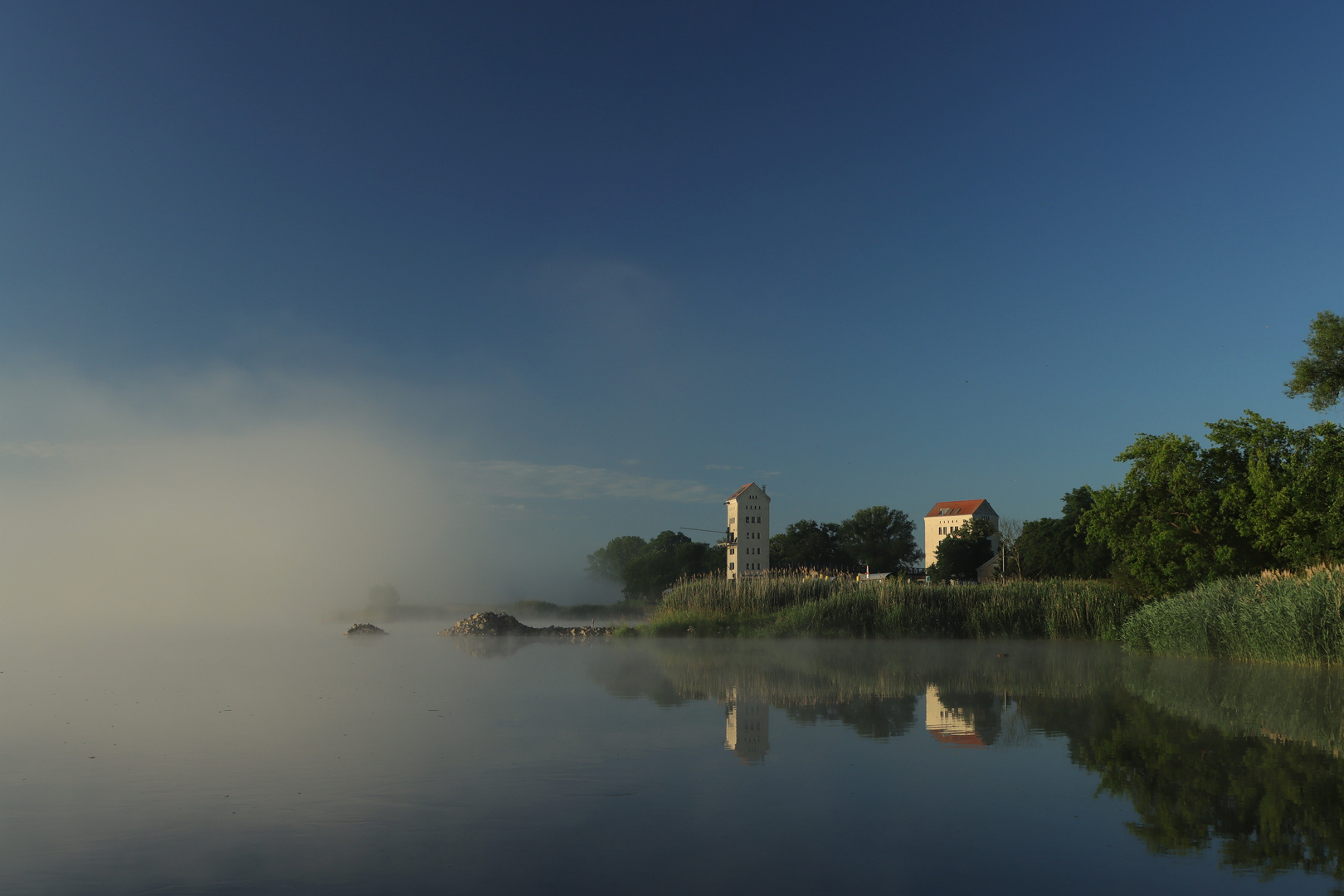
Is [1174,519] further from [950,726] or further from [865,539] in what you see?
[865,539]

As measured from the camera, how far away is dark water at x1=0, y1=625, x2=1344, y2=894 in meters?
4.36

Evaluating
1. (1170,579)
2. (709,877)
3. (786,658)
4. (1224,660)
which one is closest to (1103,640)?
(1170,579)

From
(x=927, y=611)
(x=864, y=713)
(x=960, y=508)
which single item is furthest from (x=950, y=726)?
(x=960, y=508)

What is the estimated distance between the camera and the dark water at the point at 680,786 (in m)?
4.36

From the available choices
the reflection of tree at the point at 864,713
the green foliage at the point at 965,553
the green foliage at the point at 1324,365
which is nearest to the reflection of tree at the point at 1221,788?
the reflection of tree at the point at 864,713

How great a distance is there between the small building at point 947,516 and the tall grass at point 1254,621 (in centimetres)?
9289

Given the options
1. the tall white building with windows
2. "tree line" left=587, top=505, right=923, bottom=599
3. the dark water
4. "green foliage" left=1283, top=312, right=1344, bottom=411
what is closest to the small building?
"tree line" left=587, top=505, right=923, bottom=599

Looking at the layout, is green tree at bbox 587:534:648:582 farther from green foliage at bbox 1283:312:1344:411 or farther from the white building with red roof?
green foliage at bbox 1283:312:1344:411

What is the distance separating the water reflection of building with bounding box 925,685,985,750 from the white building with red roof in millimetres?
102530

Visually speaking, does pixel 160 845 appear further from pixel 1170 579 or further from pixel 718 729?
pixel 1170 579

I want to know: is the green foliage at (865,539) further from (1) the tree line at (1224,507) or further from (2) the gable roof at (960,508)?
(1) the tree line at (1224,507)

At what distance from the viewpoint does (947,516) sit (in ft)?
372

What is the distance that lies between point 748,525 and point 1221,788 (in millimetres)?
62014

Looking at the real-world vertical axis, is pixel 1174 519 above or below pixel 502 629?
above
